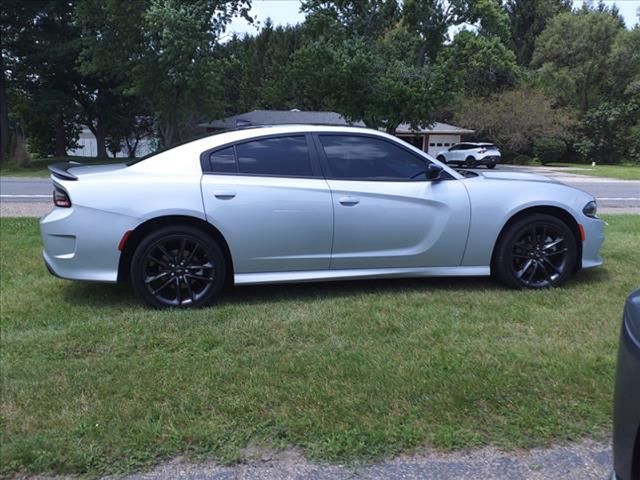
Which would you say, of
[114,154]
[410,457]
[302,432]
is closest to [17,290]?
[302,432]

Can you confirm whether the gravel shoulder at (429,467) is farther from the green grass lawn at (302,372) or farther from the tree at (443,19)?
the tree at (443,19)

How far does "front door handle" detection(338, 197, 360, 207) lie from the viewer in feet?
16.3

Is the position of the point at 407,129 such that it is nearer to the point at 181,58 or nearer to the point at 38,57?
the point at 181,58

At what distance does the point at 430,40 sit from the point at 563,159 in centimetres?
2224

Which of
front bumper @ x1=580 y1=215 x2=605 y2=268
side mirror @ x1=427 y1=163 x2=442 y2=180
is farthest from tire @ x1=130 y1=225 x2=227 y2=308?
front bumper @ x1=580 y1=215 x2=605 y2=268

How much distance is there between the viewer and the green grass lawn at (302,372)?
2.88 meters

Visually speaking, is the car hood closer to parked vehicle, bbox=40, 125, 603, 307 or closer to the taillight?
parked vehicle, bbox=40, 125, 603, 307

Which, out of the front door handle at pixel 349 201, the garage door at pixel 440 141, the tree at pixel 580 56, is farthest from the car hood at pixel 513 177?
the tree at pixel 580 56

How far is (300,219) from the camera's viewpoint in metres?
4.89

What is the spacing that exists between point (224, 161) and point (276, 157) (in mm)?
447

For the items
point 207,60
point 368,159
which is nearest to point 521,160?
point 207,60

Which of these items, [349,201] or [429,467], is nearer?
[429,467]

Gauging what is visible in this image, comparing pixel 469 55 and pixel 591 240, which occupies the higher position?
pixel 469 55

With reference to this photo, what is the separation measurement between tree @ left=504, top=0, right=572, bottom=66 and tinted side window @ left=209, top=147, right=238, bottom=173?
2412 inches
